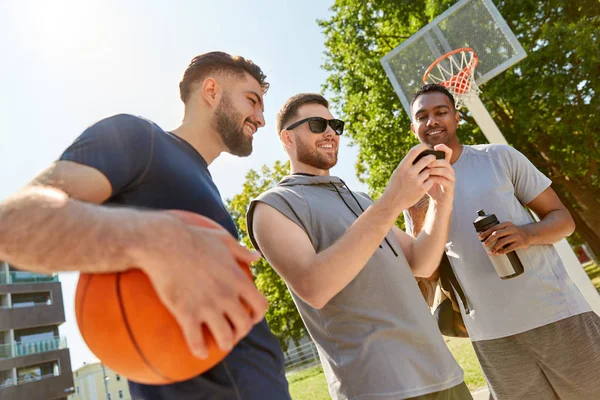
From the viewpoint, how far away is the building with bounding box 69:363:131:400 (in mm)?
66750

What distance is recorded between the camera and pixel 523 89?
12.6m

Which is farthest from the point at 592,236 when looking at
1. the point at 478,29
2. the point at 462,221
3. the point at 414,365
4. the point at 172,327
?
the point at 172,327

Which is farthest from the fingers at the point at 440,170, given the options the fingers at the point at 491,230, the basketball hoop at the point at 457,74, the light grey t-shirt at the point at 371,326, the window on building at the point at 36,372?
the window on building at the point at 36,372

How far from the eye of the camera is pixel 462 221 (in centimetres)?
308

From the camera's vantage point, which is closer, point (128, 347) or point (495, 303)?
point (128, 347)

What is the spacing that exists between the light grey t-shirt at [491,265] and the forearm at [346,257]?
4.47 ft

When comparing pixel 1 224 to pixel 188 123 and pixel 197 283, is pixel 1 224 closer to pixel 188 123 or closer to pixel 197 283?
pixel 197 283

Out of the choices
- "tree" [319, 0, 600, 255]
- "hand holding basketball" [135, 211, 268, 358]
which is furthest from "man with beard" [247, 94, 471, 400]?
"tree" [319, 0, 600, 255]

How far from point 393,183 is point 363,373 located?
90 cm

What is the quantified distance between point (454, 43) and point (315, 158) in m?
7.33

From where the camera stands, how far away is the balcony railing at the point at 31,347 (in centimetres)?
3431

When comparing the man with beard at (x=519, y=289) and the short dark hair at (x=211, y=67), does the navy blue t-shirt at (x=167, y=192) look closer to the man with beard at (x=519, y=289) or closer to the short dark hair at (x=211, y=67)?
the short dark hair at (x=211, y=67)

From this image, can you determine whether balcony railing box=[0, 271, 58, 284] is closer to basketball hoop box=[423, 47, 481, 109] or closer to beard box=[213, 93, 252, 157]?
basketball hoop box=[423, 47, 481, 109]

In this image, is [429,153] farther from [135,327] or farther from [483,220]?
[135,327]
